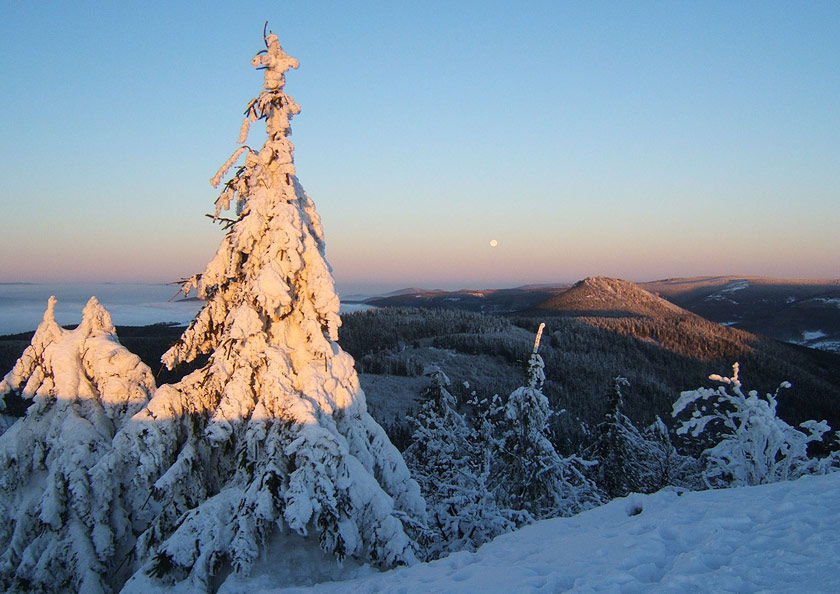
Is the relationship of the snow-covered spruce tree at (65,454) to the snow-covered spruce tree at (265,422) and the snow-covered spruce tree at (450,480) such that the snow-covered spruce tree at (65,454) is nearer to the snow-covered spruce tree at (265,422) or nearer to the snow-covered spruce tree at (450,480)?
the snow-covered spruce tree at (265,422)

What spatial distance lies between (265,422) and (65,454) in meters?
4.30

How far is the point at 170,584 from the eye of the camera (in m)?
6.86

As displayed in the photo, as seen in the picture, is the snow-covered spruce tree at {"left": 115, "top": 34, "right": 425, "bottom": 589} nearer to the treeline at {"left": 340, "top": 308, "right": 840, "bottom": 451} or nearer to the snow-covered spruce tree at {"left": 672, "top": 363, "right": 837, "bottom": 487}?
the snow-covered spruce tree at {"left": 672, "top": 363, "right": 837, "bottom": 487}

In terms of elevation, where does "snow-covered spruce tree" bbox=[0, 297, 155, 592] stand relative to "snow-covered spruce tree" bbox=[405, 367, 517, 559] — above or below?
above

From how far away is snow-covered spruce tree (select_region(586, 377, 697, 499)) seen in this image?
1872cm

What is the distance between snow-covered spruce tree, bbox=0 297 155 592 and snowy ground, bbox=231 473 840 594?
3.96m

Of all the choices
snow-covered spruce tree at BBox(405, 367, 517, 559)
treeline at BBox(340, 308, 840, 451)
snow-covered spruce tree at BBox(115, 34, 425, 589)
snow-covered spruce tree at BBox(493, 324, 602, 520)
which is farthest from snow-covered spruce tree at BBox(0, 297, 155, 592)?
treeline at BBox(340, 308, 840, 451)

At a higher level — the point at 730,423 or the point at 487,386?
the point at 730,423

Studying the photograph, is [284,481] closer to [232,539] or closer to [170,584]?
[232,539]

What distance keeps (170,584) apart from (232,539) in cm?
104

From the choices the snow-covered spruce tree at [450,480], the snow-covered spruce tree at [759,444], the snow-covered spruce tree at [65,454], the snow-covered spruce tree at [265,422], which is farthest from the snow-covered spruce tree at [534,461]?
the snow-covered spruce tree at [65,454]

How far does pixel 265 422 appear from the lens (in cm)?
771

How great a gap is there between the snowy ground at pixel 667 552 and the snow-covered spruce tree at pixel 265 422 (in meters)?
0.80

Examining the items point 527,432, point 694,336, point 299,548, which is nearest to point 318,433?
point 299,548
